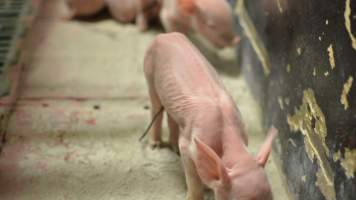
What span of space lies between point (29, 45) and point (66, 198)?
1.54 metres

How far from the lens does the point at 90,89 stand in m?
3.15

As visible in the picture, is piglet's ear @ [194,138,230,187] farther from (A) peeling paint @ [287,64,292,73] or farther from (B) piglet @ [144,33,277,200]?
(A) peeling paint @ [287,64,292,73]

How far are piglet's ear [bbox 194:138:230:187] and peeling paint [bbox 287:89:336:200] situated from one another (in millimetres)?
397

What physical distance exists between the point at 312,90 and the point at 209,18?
127 centimetres

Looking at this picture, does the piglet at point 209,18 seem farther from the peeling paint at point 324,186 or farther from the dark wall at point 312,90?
the peeling paint at point 324,186

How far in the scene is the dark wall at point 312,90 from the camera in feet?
5.91

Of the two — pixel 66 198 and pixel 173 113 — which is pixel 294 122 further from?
pixel 66 198

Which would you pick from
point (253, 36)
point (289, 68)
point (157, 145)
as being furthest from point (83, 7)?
point (289, 68)

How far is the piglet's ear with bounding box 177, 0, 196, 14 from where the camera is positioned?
3.27m

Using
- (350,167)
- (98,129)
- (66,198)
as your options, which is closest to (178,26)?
(98,129)

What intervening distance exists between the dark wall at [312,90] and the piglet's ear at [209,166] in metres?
0.41

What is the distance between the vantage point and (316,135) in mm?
2088

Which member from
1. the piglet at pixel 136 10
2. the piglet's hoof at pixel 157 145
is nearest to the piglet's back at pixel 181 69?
the piglet's hoof at pixel 157 145

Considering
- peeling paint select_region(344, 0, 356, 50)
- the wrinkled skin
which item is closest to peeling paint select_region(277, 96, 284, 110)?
peeling paint select_region(344, 0, 356, 50)
